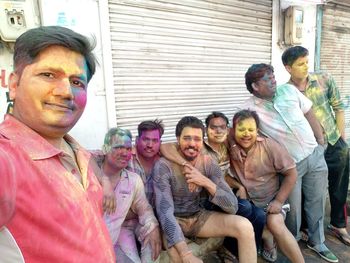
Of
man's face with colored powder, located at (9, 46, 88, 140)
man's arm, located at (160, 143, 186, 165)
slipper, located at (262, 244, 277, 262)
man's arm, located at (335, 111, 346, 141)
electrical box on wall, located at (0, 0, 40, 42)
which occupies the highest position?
electrical box on wall, located at (0, 0, 40, 42)

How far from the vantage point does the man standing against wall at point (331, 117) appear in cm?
293

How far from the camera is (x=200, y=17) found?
3393mm

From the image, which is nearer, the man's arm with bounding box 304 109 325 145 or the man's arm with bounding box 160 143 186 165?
the man's arm with bounding box 160 143 186 165

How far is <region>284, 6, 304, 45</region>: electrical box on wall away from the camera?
4008 millimetres

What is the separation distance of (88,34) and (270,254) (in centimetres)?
282

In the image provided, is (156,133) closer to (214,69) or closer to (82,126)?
(82,126)

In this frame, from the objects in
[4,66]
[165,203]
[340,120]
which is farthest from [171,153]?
[340,120]

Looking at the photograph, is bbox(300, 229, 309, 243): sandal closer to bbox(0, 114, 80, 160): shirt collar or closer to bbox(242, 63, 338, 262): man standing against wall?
bbox(242, 63, 338, 262): man standing against wall

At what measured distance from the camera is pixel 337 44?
488 centimetres

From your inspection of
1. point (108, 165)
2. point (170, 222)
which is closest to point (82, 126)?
point (108, 165)

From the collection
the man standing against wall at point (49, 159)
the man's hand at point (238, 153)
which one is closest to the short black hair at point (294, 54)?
the man's hand at point (238, 153)

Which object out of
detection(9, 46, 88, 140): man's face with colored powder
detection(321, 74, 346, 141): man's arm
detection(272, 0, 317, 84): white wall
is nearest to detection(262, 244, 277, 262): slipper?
detection(321, 74, 346, 141): man's arm

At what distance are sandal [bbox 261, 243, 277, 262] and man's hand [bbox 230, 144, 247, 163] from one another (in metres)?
1.01

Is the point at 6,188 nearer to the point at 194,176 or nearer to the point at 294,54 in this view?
the point at 194,176
